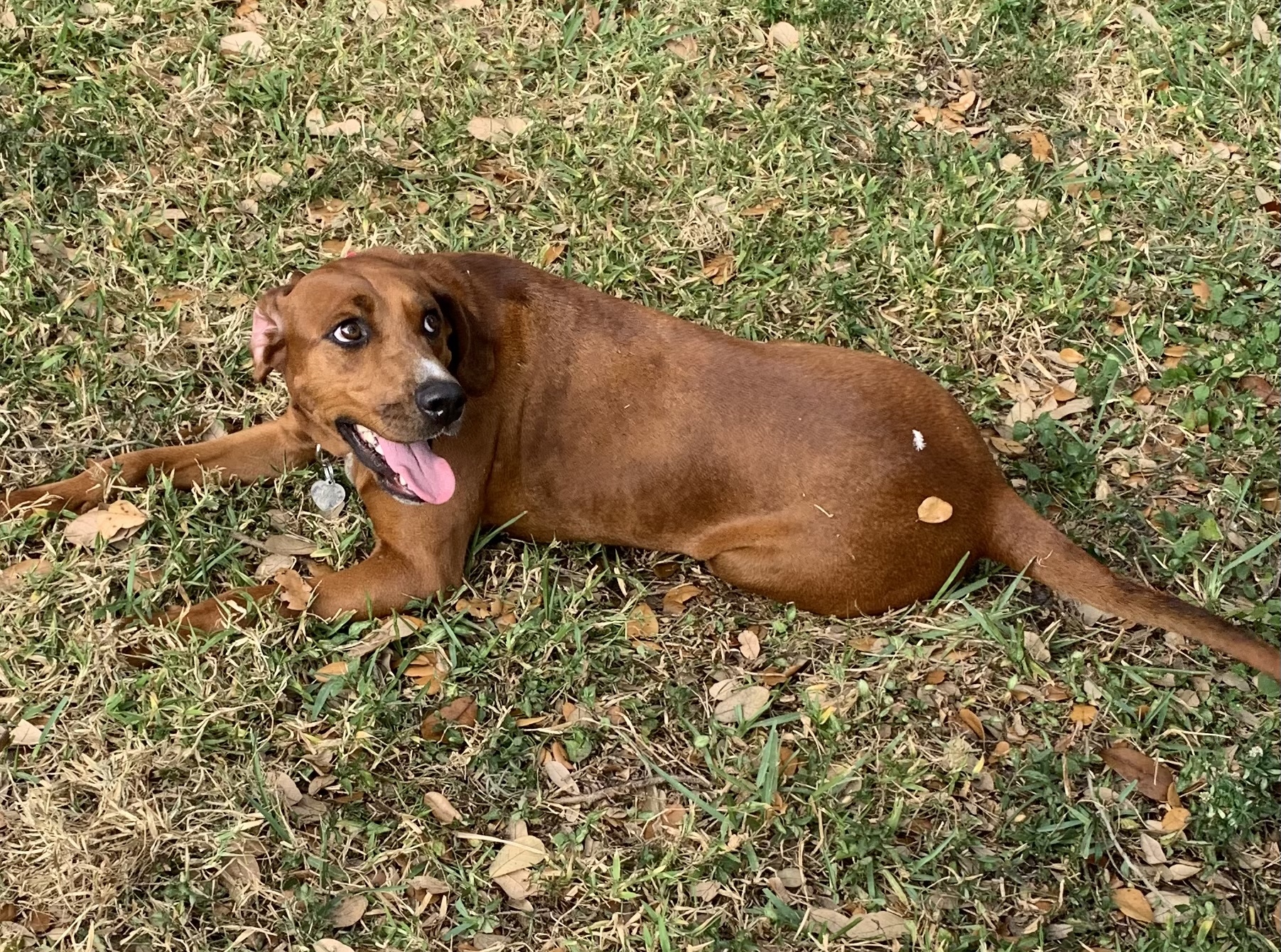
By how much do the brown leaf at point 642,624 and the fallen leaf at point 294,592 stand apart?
1.29 meters

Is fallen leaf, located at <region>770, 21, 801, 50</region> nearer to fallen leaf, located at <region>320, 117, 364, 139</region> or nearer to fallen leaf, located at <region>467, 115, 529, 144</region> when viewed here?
fallen leaf, located at <region>467, 115, 529, 144</region>

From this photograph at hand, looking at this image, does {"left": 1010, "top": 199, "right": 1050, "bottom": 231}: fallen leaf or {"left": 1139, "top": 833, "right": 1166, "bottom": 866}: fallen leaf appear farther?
{"left": 1010, "top": 199, "right": 1050, "bottom": 231}: fallen leaf

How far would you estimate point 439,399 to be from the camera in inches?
156

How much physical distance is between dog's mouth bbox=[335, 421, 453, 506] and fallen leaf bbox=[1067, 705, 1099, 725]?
266 cm

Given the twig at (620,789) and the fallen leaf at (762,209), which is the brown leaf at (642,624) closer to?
the twig at (620,789)

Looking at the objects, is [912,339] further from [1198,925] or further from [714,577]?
[1198,925]

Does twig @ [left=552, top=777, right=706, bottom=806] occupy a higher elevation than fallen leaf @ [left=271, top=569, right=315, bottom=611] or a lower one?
lower

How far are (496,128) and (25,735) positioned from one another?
13.1 feet

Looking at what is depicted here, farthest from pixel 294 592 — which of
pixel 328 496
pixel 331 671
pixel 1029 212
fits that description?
pixel 1029 212

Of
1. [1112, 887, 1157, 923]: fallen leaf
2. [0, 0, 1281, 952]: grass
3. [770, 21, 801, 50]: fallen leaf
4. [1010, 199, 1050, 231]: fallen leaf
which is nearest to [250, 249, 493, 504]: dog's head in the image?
[0, 0, 1281, 952]: grass

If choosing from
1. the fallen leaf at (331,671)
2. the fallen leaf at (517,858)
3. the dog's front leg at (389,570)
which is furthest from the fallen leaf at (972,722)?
the fallen leaf at (331,671)

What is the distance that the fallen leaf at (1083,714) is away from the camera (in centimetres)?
453

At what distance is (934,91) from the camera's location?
274 inches

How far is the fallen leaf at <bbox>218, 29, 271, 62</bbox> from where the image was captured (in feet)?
20.9
